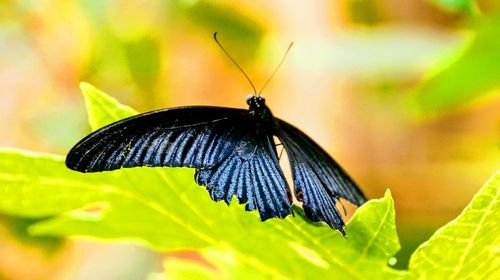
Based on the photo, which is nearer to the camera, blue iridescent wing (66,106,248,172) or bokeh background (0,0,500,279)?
blue iridescent wing (66,106,248,172)

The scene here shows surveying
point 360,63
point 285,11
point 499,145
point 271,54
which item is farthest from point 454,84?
point 285,11

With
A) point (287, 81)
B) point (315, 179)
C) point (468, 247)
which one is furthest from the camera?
point (287, 81)

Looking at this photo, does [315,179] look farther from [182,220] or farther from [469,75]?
[469,75]

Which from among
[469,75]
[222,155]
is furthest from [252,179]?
[469,75]

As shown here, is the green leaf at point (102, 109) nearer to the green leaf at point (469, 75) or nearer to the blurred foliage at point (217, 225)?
the blurred foliage at point (217, 225)

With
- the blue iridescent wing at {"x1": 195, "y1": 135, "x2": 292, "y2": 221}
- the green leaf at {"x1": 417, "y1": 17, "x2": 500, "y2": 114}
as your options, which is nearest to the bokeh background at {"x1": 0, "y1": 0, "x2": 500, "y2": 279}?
the green leaf at {"x1": 417, "y1": 17, "x2": 500, "y2": 114}

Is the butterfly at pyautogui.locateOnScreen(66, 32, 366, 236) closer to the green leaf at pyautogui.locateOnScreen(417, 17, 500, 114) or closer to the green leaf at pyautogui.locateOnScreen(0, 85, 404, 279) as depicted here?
the green leaf at pyautogui.locateOnScreen(0, 85, 404, 279)

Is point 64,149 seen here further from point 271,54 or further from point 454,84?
point 454,84
